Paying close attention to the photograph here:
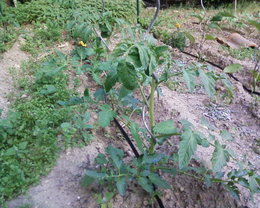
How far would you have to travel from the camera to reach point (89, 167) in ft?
6.34

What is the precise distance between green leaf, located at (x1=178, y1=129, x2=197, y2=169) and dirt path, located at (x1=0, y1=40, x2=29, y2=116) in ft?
5.72

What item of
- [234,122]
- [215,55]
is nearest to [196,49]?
[215,55]

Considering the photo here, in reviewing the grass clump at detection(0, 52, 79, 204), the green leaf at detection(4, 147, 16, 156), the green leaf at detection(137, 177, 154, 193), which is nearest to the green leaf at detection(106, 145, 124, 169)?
the green leaf at detection(137, 177, 154, 193)

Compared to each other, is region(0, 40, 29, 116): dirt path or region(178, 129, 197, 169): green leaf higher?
region(178, 129, 197, 169): green leaf

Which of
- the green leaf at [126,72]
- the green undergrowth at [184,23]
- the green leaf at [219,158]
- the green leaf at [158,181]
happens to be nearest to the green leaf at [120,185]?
the green leaf at [158,181]

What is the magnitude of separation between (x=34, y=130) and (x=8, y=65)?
133cm


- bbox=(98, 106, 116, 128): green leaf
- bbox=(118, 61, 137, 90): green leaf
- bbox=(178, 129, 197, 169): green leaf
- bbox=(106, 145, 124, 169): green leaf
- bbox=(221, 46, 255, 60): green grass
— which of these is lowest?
bbox=(221, 46, 255, 60): green grass

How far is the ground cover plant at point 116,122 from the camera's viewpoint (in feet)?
4.25

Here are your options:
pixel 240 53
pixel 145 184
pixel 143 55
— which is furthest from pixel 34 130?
pixel 240 53

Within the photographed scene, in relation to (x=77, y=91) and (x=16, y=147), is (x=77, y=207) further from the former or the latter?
(x=77, y=91)

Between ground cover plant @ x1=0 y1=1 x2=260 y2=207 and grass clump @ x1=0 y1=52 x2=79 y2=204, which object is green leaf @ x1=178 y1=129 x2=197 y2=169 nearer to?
ground cover plant @ x1=0 y1=1 x2=260 y2=207

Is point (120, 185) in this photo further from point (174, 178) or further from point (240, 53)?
point (240, 53)

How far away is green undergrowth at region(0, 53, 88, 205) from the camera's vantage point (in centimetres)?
176

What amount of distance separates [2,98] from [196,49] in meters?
2.58
